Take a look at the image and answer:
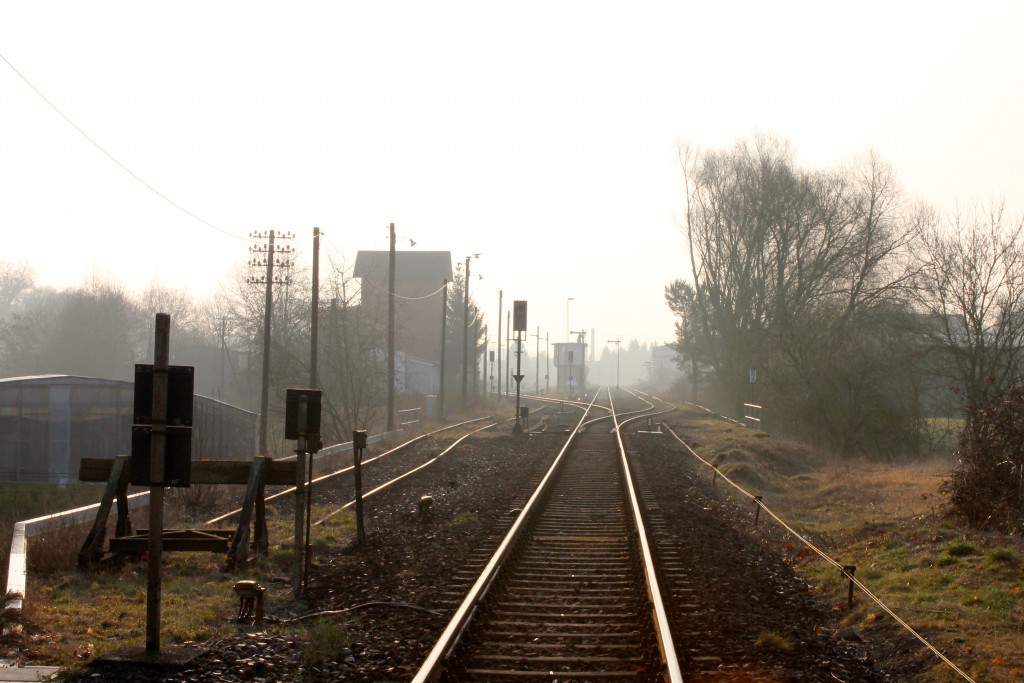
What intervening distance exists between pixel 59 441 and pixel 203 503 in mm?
15290

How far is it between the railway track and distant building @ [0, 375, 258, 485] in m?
16.1

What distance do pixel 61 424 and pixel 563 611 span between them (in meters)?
24.4

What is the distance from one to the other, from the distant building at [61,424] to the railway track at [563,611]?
52.7ft

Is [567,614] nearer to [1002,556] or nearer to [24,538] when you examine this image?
[1002,556]

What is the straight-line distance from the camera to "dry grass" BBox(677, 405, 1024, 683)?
7.52 m

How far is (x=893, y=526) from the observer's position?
13156mm

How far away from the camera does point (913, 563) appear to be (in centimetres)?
1076

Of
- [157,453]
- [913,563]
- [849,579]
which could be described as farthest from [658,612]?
[913,563]


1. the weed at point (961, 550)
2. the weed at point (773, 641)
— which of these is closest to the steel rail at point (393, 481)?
the weed at point (773, 641)

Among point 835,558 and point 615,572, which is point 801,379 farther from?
point 615,572

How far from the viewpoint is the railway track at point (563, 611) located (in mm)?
6613

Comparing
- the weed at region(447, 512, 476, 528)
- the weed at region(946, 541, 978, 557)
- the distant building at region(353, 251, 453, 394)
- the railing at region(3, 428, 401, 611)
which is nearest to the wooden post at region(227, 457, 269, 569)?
the railing at region(3, 428, 401, 611)

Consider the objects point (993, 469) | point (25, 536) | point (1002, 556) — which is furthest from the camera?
point (993, 469)

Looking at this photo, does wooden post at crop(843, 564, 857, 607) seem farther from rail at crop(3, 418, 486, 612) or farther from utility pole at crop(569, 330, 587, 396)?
utility pole at crop(569, 330, 587, 396)
